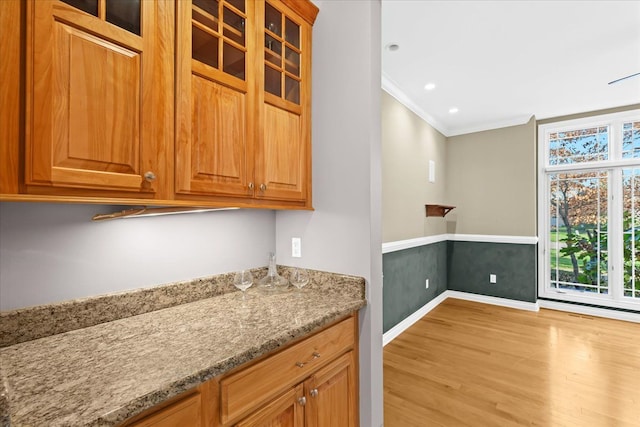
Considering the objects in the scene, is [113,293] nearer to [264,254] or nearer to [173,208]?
[173,208]

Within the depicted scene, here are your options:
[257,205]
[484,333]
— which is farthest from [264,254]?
[484,333]

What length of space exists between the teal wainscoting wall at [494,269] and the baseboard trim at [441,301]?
6 centimetres

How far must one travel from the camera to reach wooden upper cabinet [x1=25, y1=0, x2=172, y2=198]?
2.76 ft

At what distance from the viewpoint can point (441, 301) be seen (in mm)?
4594

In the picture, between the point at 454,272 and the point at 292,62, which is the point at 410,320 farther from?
the point at 292,62

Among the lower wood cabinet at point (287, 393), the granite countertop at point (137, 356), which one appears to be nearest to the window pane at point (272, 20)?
the granite countertop at point (137, 356)

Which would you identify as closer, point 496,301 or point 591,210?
point 591,210

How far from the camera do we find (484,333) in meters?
3.39

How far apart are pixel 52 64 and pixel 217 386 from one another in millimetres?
1048

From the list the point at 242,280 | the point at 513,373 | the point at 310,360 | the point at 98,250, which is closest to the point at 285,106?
the point at 242,280

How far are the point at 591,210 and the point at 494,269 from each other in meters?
1.43

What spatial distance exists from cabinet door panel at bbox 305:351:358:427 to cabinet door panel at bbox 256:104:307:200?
2.73ft

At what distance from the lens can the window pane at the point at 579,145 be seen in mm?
4043

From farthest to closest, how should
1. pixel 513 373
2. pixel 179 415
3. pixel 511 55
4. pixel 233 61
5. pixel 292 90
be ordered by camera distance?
pixel 511 55 < pixel 513 373 < pixel 292 90 < pixel 233 61 < pixel 179 415
